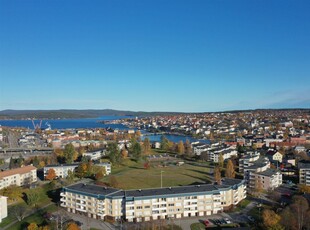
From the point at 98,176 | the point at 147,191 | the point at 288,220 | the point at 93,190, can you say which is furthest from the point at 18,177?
the point at 288,220

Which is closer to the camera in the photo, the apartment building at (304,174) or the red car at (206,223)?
the red car at (206,223)

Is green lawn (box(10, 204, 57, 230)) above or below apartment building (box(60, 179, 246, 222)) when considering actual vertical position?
below

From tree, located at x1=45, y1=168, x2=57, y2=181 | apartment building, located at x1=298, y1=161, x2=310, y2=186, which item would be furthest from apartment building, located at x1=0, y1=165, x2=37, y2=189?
apartment building, located at x1=298, y1=161, x2=310, y2=186

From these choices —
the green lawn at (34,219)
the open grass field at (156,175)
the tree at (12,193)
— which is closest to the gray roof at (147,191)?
the green lawn at (34,219)

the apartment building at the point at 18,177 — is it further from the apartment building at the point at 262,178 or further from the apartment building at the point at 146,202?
the apartment building at the point at 262,178

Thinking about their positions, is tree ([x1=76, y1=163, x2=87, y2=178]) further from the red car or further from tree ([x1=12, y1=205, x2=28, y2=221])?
the red car

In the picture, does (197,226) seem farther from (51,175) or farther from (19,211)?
(51,175)
